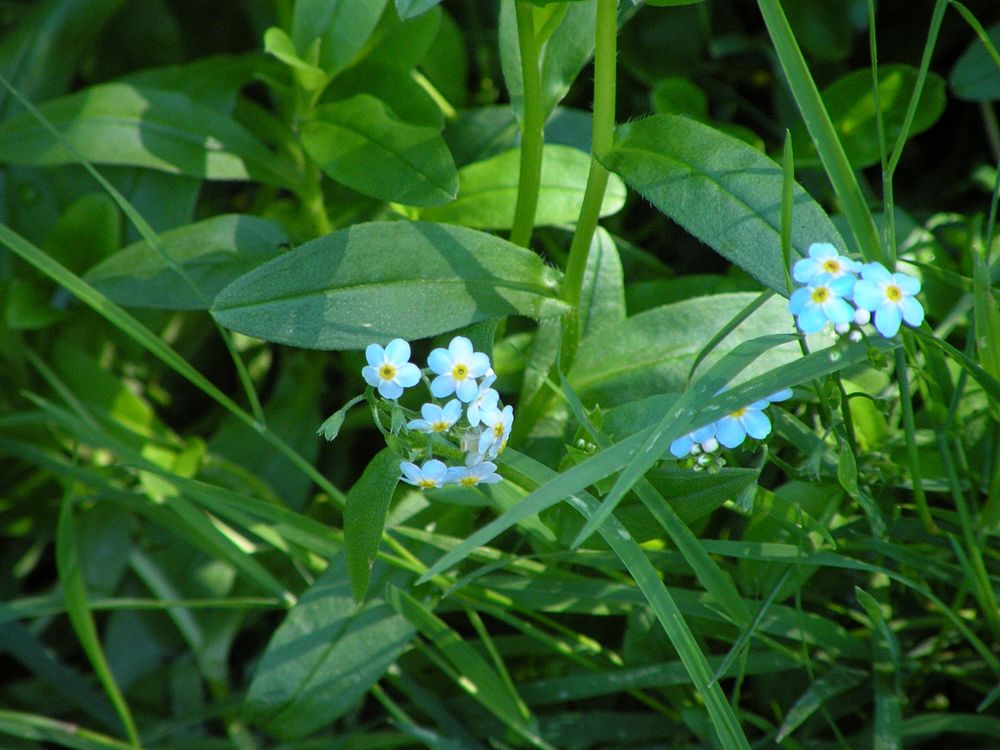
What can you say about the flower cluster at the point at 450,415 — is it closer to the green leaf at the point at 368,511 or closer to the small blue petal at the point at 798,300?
the green leaf at the point at 368,511

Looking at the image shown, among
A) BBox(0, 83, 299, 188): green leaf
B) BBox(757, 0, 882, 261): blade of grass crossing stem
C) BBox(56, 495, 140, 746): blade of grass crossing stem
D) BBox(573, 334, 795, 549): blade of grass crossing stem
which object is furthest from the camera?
BBox(0, 83, 299, 188): green leaf

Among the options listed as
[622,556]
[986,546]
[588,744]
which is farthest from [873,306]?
[588,744]

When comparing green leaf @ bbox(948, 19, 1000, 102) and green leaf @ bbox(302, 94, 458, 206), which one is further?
green leaf @ bbox(948, 19, 1000, 102)

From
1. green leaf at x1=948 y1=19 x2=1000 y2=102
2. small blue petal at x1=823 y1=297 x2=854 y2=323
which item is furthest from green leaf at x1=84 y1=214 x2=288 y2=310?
green leaf at x1=948 y1=19 x2=1000 y2=102

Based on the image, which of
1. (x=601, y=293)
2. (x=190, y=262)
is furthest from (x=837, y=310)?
(x=190, y=262)

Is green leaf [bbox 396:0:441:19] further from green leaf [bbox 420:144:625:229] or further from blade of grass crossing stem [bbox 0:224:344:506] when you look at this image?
blade of grass crossing stem [bbox 0:224:344:506]
